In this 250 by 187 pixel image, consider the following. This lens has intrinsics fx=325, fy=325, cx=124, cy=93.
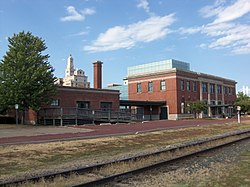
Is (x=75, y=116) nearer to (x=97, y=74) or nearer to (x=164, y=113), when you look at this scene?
(x=97, y=74)

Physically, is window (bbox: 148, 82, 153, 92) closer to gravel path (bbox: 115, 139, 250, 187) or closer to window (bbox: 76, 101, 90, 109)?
window (bbox: 76, 101, 90, 109)

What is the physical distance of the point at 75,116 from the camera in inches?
1524

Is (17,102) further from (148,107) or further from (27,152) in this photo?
(148,107)

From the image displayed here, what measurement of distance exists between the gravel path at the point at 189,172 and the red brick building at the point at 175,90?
51.1m

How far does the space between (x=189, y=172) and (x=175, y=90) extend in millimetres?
54638

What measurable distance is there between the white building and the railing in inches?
4270

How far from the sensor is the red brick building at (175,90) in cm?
6400

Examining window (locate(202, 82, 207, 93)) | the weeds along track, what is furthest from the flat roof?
the weeds along track

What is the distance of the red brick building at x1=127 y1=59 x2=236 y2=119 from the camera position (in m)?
64.0

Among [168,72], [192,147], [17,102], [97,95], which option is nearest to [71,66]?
[168,72]

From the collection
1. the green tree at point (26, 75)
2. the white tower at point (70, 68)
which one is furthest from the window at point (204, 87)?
the white tower at point (70, 68)

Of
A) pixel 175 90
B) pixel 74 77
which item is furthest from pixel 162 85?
pixel 74 77

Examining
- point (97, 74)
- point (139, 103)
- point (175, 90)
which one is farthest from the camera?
point (175, 90)

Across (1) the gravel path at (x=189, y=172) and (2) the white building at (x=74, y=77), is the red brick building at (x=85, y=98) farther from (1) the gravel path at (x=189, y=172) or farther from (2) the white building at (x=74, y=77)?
(2) the white building at (x=74, y=77)
